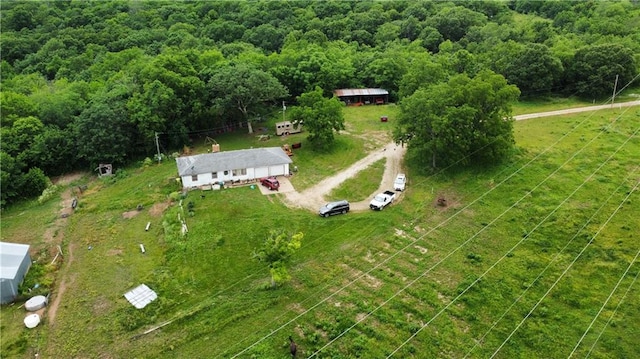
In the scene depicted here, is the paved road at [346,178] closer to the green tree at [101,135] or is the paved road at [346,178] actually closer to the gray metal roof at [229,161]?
the gray metal roof at [229,161]

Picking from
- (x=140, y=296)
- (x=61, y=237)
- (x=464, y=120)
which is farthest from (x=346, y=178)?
(x=61, y=237)

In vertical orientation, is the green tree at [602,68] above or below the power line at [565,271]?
above

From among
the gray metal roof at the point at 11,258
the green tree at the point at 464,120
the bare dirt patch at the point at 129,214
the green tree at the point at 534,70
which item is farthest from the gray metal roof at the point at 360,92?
the gray metal roof at the point at 11,258

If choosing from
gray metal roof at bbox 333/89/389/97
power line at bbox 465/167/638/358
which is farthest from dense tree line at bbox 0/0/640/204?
power line at bbox 465/167/638/358

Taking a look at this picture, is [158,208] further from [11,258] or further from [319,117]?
[319,117]

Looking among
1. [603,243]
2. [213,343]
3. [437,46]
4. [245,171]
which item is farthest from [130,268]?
[437,46]

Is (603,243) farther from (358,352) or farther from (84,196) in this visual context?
(84,196)

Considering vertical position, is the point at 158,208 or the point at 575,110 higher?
the point at 575,110
